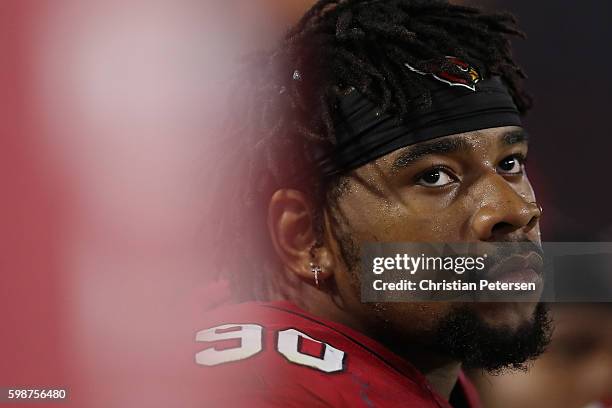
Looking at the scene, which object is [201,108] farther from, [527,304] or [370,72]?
[527,304]

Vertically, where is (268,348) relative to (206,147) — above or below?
below

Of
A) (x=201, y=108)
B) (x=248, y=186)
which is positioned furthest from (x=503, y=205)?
(x=201, y=108)

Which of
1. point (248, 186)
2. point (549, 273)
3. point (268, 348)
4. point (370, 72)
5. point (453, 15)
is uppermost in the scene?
point (453, 15)

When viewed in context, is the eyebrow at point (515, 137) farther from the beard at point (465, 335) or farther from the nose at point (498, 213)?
the beard at point (465, 335)

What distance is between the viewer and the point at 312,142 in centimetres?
107

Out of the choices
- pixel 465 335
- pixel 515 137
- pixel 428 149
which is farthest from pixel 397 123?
pixel 465 335

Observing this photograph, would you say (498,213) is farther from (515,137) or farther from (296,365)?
(296,365)

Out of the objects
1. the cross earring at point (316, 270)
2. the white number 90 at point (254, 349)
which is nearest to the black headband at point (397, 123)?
the cross earring at point (316, 270)

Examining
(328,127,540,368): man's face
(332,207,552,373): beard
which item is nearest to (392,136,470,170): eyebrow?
(328,127,540,368): man's face

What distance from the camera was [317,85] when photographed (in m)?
1.07

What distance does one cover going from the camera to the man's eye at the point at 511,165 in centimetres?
108

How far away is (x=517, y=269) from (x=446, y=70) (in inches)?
12.5

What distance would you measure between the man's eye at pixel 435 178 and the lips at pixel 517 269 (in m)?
0.15

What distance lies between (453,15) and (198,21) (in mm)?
416
